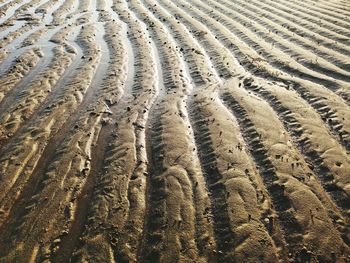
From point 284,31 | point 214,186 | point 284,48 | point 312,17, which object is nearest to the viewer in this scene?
point 214,186

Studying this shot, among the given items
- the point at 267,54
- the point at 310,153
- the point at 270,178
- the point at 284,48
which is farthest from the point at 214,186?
the point at 284,48

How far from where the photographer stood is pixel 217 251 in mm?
3346

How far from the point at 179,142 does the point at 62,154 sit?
62.4 inches

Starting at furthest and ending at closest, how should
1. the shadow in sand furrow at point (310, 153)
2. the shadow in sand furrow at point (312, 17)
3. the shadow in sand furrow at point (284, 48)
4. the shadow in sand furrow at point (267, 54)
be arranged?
1. the shadow in sand furrow at point (312, 17)
2. the shadow in sand furrow at point (284, 48)
3. the shadow in sand furrow at point (267, 54)
4. the shadow in sand furrow at point (310, 153)

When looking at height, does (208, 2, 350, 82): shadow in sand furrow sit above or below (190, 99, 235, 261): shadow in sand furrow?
above

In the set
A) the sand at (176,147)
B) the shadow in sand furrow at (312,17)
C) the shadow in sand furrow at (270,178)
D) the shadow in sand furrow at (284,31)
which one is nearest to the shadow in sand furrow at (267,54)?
the sand at (176,147)

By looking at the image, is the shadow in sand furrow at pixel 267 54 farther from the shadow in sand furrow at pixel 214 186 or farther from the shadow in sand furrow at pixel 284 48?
the shadow in sand furrow at pixel 214 186

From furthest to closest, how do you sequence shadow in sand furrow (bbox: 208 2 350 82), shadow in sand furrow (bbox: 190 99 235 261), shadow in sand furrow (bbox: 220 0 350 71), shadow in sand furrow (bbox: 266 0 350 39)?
shadow in sand furrow (bbox: 266 0 350 39) < shadow in sand furrow (bbox: 220 0 350 71) < shadow in sand furrow (bbox: 208 2 350 82) < shadow in sand furrow (bbox: 190 99 235 261)

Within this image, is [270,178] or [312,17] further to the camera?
[312,17]

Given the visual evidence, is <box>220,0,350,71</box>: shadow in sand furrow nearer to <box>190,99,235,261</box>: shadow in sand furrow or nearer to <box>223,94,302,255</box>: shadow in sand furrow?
<box>223,94,302,255</box>: shadow in sand furrow

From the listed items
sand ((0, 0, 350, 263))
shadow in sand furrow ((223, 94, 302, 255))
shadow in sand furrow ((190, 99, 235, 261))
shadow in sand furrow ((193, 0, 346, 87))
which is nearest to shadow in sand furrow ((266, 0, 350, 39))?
sand ((0, 0, 350, 263))

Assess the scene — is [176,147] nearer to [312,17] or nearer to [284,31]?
[284,31]

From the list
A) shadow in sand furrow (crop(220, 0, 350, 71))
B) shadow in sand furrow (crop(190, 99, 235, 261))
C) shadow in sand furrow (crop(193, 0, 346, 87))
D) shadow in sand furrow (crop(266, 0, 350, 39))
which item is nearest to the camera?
shadow in sand furrow (crop(190, 99, 235, 261))

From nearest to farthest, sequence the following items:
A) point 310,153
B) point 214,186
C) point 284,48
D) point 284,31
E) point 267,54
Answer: point 214,186 < point 310,153 < point 267,54 < point 284,48 < point 284,31
